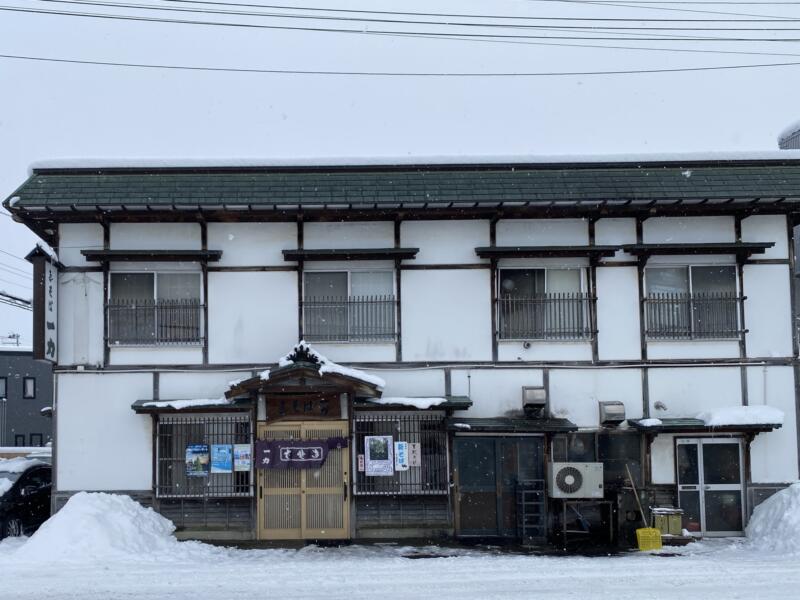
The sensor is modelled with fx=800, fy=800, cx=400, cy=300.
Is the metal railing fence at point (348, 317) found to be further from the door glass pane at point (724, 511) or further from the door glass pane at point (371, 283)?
the door glass pane at point (724, 511)

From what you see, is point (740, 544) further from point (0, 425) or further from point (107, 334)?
point (0, 425)

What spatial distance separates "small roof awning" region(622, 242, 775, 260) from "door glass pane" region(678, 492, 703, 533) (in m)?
4.83

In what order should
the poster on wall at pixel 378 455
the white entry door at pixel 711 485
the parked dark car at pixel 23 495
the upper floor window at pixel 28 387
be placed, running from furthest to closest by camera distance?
the upper floor window at pixel 28 387 < the white entry door at pixel 711 485 < the poster on wall at pixel 378 455 < the parked dark car at pixel 23 495

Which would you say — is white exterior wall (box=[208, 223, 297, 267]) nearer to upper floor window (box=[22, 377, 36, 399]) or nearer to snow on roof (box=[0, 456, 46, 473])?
snow on roof (box=[0, 456, 46, 473])

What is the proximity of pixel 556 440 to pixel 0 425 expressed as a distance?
3848cm

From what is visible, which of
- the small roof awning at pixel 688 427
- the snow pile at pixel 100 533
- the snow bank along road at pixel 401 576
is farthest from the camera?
the small roof awning at pixel 688 427

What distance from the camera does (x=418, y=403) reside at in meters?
15.4

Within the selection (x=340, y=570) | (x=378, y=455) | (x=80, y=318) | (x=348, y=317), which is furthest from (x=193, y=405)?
(x=340, y=570)

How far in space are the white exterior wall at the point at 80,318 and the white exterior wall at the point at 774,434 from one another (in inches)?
516

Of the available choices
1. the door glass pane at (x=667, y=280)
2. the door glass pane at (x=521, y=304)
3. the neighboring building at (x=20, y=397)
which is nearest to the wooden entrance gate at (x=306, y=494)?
the door glass pane at (x=521, y=304)

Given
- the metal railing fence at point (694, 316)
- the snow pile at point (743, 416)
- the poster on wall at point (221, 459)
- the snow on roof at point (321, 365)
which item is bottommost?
the poster on wall at point (221, 459)

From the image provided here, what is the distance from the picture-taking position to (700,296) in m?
16.4

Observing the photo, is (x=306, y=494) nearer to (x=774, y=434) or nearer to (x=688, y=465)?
(x=688, y=465)

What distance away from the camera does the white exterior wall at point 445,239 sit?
1617 centimetres
